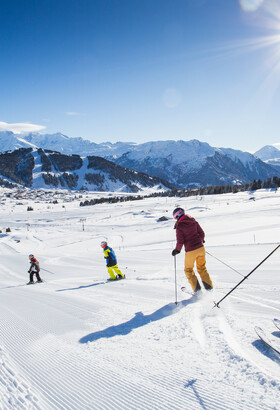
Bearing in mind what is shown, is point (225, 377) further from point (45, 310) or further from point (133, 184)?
point (133, 184)

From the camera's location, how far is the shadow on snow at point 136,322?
348cm

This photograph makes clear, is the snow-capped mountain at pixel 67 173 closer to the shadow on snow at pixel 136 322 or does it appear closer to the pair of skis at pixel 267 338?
the shadow on snow at pixel 136 322

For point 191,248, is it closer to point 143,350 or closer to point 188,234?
point 188,234

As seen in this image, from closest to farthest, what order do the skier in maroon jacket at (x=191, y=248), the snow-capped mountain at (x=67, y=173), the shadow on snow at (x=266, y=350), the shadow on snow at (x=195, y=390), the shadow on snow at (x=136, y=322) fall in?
the shadow on snow at (x=195, y=390), the shadow on snow at (x=266, y=350), the shadow on snow at (x=136, y=322), the skier in maroon jacket at (x=191, y=248), the snow-capped mountain at (x=67, y=173)

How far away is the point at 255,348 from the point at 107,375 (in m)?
1.75

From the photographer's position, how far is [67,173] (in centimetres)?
16825

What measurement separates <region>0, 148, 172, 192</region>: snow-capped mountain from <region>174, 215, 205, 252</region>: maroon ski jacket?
152m

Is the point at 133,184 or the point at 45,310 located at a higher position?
the point at 133,184

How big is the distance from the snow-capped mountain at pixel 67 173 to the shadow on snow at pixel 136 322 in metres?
153

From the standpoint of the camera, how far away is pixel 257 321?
11.5 feet

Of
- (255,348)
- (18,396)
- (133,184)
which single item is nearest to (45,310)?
(18,396)

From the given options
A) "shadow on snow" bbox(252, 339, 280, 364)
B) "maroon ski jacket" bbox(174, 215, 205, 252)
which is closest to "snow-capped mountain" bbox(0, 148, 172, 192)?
"maroon ski jacket" bbox(174, 215, 205, 252)

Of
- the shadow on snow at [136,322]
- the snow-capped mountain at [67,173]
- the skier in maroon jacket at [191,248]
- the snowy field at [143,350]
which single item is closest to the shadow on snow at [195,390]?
the snowy field at [143,350]

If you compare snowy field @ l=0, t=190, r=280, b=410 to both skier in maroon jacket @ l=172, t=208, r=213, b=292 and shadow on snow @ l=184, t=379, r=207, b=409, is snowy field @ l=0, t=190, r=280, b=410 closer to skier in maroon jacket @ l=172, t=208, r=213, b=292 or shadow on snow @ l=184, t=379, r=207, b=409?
shadow on snow @ l=184, t=379, r=207, b=409
